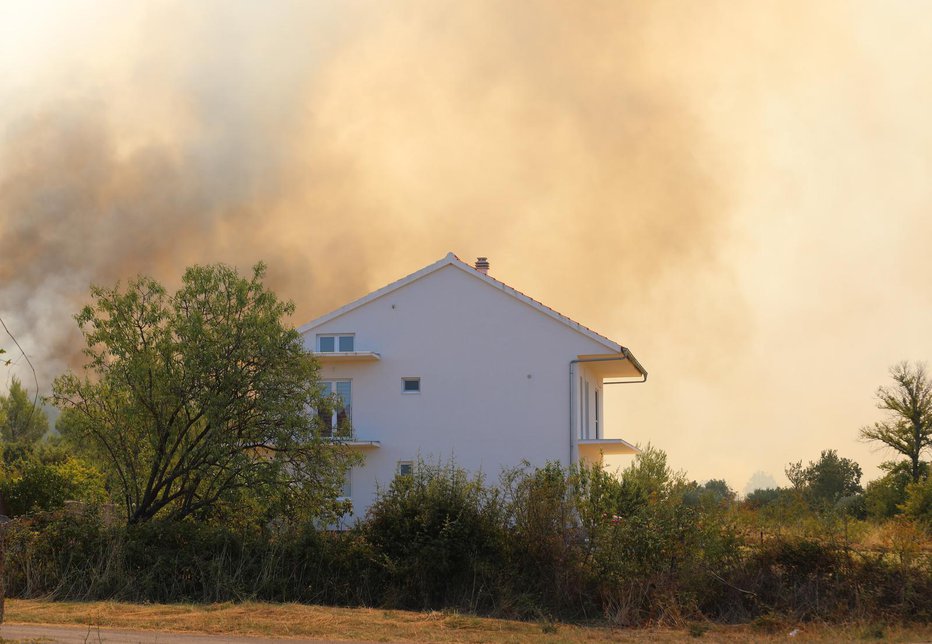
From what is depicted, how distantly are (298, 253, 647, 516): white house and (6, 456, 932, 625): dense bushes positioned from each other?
12398 millimetres

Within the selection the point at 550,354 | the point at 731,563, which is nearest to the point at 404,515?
the point at 731,563

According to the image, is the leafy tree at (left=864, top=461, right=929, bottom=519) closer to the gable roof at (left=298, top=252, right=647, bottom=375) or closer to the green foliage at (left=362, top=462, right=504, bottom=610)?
the gable roof at (left=298, top=252, right=647, bottom=375)

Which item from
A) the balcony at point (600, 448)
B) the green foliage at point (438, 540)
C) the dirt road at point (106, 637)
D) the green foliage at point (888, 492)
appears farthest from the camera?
the green foliage at point (888, 492)

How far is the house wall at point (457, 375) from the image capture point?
36.5 meters

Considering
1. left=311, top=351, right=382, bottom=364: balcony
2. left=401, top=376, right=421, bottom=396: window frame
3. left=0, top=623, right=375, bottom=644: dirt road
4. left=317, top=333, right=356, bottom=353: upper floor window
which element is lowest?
left=0, top=623, right=375, bottom=644: dirt road

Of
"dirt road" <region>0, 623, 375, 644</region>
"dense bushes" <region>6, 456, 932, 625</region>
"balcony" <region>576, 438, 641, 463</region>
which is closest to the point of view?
"dirt road" <region>0, 623, 375, 644</region>

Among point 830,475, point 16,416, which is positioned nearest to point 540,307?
point 830,475

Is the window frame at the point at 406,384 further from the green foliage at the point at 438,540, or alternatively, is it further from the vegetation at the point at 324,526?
→ the green foliage at the point at 438,540

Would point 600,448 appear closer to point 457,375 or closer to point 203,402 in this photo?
point 457,375

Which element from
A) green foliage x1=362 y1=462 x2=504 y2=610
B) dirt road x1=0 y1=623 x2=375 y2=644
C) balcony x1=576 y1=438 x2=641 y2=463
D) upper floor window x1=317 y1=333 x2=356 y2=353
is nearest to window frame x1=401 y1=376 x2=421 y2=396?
upper floor window x1=317 y1=333 x2=356 y2=353

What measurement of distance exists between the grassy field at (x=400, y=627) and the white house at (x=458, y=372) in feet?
55.8

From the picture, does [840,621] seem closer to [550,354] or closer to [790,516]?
[790,516]

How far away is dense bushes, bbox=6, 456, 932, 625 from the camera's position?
1942 centimetres

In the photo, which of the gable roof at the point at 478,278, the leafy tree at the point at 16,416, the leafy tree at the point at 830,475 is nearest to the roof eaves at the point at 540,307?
the gable roof at the point at 478,278
